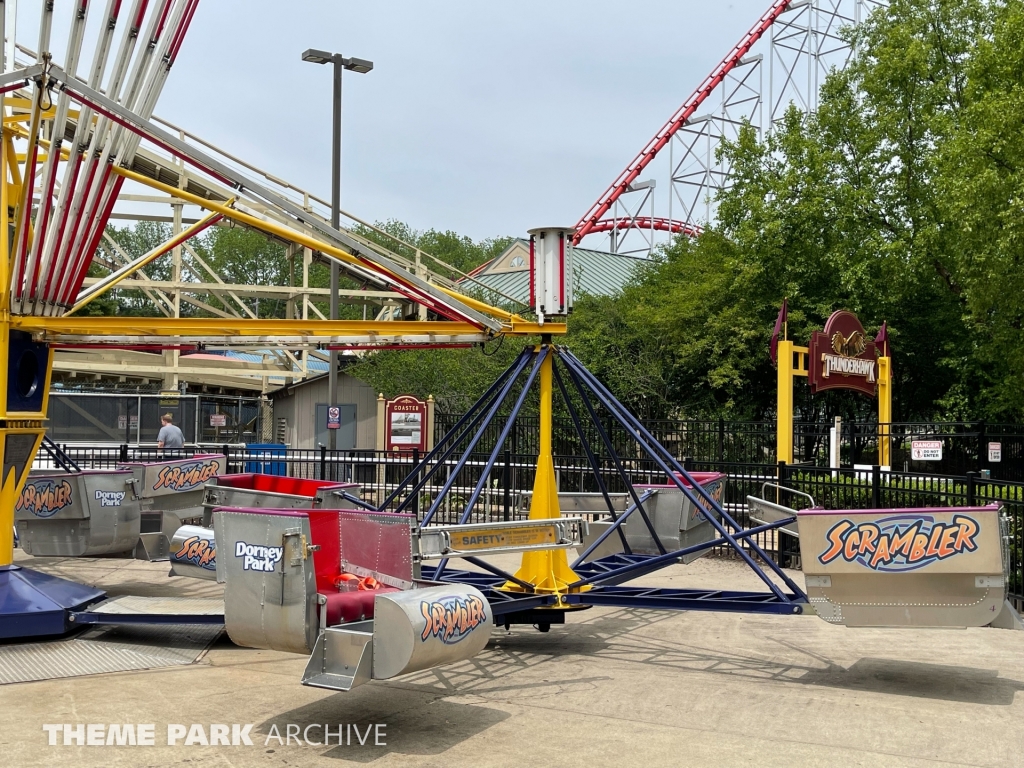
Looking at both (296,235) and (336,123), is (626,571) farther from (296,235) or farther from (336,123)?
(336,123)

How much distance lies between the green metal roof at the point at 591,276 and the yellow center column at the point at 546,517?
25.7 meters

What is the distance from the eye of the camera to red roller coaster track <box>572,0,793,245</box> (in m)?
39.6

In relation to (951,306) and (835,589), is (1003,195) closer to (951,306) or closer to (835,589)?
(951,306)

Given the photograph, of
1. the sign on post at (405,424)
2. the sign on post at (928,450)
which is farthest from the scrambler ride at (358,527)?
the sign on post at (405,424)

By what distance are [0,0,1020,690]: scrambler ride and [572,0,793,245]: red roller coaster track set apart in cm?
2751

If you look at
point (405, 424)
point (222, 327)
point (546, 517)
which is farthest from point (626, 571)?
point (405, 424)

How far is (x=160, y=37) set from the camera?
8.97 meters

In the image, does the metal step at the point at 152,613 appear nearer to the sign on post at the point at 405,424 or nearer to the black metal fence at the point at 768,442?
the black metal fence at the point at 768,442

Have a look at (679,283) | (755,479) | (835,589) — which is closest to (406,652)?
(835,589)

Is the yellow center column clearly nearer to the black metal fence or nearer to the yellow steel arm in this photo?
the yellow steel arm

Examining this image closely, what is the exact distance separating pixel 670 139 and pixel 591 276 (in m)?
7.91

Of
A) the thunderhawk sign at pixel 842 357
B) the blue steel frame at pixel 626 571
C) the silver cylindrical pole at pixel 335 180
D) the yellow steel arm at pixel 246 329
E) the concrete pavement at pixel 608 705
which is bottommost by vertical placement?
the concrete pavement at pixel 608 705

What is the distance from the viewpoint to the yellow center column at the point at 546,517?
910 centimetres

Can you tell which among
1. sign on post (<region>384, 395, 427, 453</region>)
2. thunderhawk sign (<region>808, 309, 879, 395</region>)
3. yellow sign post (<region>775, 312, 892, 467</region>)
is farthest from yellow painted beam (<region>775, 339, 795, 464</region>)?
sign on post (<region>384, 395, 427, 453</region>)
